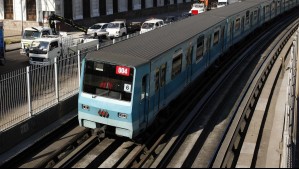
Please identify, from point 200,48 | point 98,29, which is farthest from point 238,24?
point 98,29

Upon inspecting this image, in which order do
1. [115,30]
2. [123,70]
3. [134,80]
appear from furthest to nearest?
[115,30], [123,70], [134,80]

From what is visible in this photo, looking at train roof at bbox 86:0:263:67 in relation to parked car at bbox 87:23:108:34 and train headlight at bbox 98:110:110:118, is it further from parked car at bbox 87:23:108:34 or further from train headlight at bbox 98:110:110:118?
parked car at bbox 87:23:108:34

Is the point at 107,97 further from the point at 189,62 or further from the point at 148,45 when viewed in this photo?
the point at 189,62

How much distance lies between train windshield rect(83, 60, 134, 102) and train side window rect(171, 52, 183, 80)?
341 centimetres

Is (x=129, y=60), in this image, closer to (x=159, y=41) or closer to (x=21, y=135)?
(x=159, y=41)

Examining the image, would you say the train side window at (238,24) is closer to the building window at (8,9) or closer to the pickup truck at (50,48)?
the pickup truck at (50,48)

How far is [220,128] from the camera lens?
17.0 meters

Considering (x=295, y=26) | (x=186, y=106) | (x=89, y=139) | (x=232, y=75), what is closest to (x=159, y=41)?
(x=186, y=106)

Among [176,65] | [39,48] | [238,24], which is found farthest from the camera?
A: [238,24]

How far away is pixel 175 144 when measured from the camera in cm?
1526

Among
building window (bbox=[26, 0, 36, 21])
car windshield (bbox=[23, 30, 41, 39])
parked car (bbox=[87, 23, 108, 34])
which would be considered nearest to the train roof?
car windshield (bbox=[23, 30, 41, 39])

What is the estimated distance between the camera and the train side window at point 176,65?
1678 centimetres

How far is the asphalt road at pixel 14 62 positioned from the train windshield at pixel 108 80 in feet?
47.4

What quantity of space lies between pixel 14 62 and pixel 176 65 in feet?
58.3
